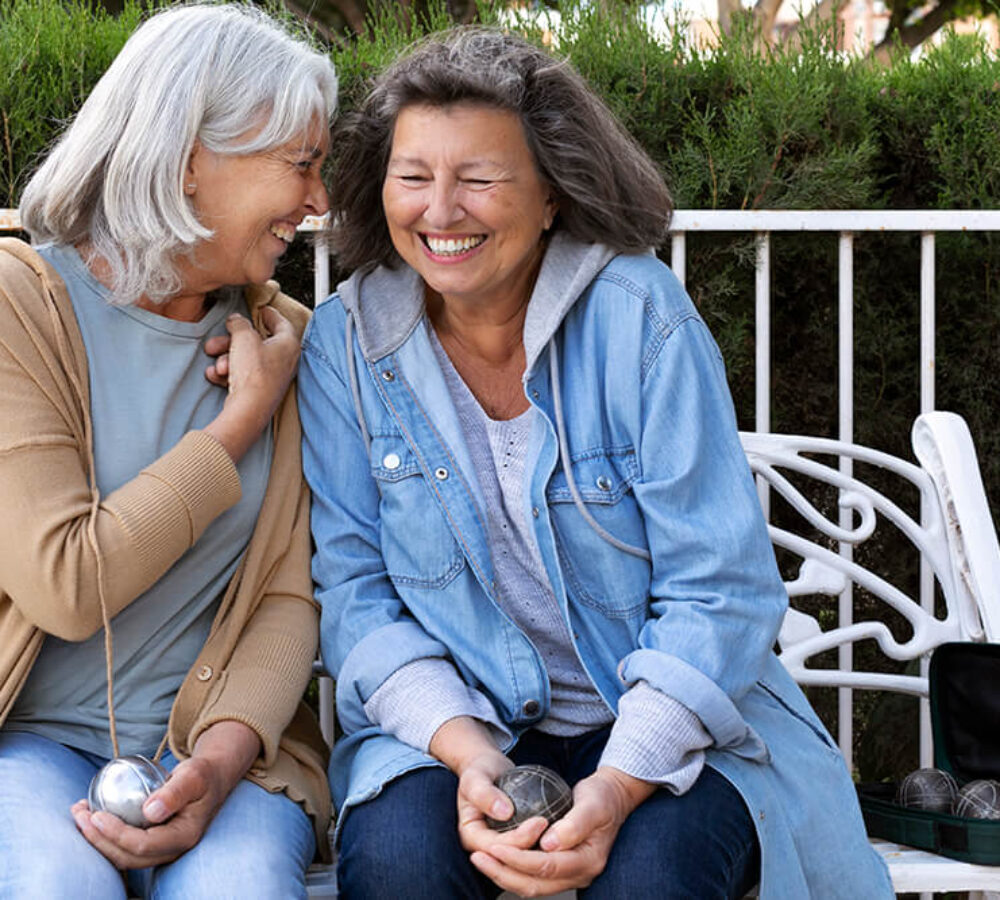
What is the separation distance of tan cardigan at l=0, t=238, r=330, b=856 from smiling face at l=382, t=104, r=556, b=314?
42cm

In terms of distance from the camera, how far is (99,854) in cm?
203

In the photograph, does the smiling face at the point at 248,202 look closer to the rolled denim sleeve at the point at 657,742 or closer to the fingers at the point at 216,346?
the fingers at the point at 216,346

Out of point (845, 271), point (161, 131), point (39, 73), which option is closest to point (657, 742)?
point (161, 131)

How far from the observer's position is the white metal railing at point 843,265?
311cm

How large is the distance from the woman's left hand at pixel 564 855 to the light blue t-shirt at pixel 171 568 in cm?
65

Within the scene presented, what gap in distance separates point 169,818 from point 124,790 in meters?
0.08

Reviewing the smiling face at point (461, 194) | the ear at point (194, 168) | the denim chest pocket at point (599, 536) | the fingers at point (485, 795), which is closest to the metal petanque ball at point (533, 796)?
the fingers at point (485, 795)

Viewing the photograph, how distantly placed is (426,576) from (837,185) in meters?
1.61

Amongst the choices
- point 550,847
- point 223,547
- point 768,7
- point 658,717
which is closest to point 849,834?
point 658,717

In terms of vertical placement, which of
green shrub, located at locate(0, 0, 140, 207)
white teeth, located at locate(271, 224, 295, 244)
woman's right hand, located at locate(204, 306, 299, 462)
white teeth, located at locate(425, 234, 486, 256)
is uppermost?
green shrub, located at locate(0, 0, 140, 207)

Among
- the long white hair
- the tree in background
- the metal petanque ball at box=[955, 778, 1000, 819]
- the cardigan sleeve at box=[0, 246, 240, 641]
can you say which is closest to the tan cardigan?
the cardigan sleeve at box=[0, 246, 240, 641]

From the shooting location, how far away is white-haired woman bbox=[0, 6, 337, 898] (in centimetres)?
212

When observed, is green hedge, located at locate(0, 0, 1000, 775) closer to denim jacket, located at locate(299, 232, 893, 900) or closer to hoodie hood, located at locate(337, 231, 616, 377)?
hoodie hood, located at locate(337, 231, 616, 377)

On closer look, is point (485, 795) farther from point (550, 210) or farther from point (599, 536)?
point (550, 210)
